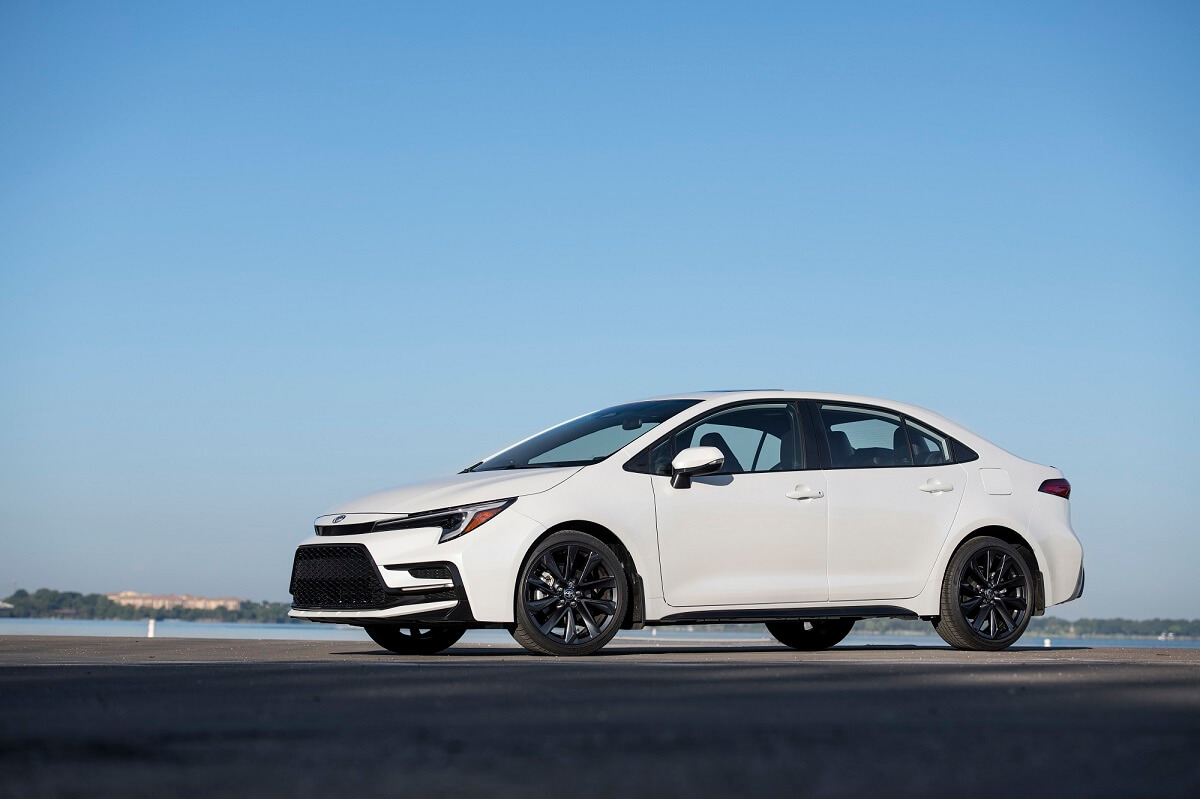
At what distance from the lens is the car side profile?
9836mm

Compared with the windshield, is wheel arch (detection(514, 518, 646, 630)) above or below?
below

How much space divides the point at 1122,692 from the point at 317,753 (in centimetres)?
341

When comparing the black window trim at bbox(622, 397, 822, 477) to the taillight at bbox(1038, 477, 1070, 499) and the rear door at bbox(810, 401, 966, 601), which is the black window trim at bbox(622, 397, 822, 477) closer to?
the rear door at bbox(810, 401, 966, 601)

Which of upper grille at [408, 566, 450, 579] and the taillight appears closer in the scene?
upper grille at [408, 566, 450, 579]

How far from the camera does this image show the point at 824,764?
4.20m

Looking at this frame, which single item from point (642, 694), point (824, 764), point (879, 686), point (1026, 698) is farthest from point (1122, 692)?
point (824, 764)

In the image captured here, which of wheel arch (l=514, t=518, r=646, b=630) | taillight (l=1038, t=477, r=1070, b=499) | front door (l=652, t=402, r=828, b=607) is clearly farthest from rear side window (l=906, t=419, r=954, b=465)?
wheel arch (l=514, t=518, r=646, b=630)

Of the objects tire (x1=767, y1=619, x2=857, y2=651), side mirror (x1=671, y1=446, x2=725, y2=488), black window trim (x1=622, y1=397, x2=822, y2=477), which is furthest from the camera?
tire (x1=767, y1=619, x2=857, y2=651)

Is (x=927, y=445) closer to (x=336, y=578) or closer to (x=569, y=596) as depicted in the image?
(x=569, y=596)

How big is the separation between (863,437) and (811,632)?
6.46ft

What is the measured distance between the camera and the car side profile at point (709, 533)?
9.84m

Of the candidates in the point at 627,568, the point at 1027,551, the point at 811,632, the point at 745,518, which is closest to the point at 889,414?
the point at 1027,551

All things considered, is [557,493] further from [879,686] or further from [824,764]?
[824,764]

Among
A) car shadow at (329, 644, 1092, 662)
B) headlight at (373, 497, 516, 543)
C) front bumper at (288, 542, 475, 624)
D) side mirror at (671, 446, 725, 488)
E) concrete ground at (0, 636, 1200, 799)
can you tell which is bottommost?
concrete ground at (0, 636, 1200, 799)
